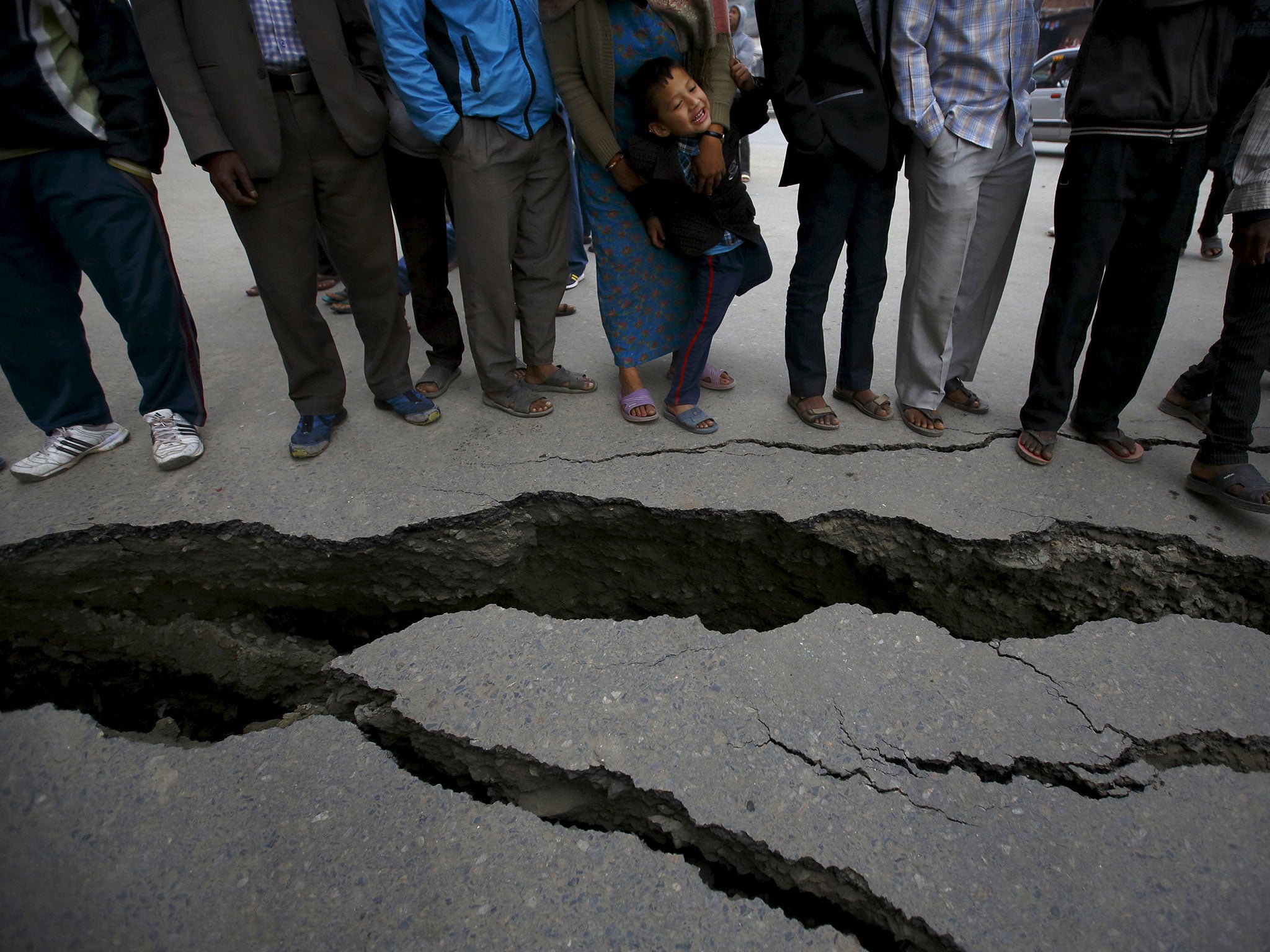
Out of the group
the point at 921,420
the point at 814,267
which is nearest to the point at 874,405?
the point at 921,420

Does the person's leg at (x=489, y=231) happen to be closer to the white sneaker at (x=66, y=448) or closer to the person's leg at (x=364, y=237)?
the person's leg at (x=364, y=237)

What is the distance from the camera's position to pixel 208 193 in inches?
268

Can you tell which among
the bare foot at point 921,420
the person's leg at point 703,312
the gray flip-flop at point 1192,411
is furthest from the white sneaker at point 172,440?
the gray flip-flop at point 1192,411

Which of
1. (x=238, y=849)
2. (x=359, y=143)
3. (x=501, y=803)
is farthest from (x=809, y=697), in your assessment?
(x=359, y=143)

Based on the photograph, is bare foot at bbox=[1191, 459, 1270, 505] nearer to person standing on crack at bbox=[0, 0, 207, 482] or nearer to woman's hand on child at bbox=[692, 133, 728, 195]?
woman's hand on child at bbox=[692, 133, 728, 195]

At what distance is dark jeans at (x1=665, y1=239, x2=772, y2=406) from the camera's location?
2545 mm

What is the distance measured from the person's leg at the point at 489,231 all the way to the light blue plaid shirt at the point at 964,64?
1.37 m

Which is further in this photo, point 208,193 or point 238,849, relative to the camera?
point 208,193

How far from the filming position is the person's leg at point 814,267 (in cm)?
246

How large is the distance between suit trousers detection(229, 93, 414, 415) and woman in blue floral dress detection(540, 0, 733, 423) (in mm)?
797

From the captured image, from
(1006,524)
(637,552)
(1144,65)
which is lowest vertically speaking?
(637,552)

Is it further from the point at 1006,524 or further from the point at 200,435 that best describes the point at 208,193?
the point at 1006,524

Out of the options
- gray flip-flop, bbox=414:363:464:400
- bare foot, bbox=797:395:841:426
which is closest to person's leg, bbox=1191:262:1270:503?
bare foot, bbox=797:395:841:426

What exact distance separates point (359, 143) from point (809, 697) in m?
2.31
